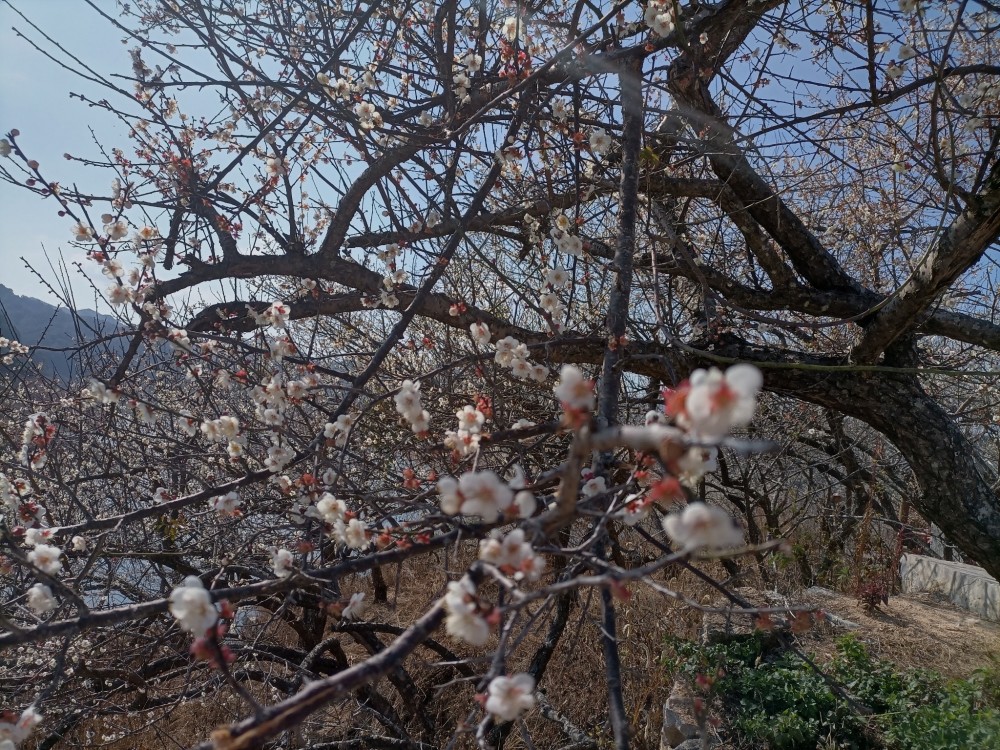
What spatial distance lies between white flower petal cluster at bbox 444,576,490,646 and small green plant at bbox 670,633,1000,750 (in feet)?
7.01

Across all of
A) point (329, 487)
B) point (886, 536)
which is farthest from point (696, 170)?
point (886, 536)

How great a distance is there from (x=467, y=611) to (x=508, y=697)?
203 millimetres

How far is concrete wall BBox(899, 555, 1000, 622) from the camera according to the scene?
5.00 metres

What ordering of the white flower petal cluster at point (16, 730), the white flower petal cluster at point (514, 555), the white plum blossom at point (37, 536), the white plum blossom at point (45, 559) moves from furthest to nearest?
the white plum blossom at point (37, 536) → the white plum blossom at point (45, 559) → the white flower petal cluster at point (16, 730) → the white flower petal cluster at point (514, 555)

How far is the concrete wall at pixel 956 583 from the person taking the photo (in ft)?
16.4

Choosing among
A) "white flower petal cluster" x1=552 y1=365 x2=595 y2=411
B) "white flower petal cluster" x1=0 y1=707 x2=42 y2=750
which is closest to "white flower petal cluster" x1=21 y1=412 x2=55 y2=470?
"white flower petal cluster" x1=0 y1=707 x2=42 y2=750

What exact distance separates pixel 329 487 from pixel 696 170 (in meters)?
3.47

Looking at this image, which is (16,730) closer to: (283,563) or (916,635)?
(283,563)


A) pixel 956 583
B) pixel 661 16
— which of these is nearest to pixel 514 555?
pixel 661 16

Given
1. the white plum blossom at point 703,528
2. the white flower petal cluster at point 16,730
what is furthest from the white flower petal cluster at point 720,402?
the white flower petal cluster at point 16,730

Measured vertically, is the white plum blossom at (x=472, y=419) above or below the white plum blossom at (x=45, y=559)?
above

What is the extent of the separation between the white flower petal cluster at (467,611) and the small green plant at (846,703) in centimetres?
214

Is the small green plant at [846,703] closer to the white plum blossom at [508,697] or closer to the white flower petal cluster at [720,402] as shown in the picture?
the white plum blossom at [508,697]

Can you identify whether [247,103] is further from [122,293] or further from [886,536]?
[886,536]
